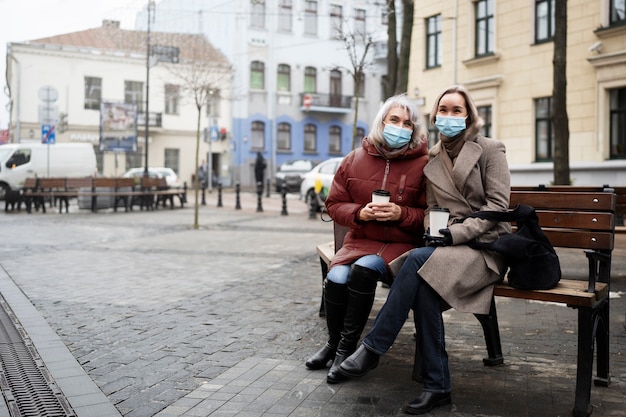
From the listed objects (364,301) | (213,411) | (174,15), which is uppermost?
(174,15)

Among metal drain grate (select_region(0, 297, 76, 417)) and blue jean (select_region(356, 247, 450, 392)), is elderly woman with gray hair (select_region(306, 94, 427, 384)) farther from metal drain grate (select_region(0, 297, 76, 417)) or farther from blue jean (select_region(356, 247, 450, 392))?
metal drain grate (select_region(0, 297, 76, 417))

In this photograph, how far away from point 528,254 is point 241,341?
93.2 inches

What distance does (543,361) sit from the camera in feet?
15.6

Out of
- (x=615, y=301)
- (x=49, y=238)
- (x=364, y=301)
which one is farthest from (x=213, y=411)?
(x=49, y=238)

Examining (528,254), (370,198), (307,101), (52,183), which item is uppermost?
(307,101)

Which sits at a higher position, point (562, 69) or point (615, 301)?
point (562, 69)

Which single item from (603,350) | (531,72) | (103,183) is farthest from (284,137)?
(603,350)

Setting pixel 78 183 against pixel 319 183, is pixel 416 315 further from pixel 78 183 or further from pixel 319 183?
pixel 78 183

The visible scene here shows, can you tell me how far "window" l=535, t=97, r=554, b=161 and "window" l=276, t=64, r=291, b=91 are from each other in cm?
3080

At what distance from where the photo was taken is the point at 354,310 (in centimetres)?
423

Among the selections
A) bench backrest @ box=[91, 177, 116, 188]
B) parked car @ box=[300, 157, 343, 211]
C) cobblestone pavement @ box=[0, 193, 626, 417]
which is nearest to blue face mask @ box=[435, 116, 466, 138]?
cobblestone pavement @ box=[0, 193, 626, 417]

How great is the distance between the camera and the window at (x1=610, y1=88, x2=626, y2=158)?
18516mm

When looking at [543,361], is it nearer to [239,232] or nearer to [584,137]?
[239,232]

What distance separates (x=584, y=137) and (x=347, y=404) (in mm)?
17255
